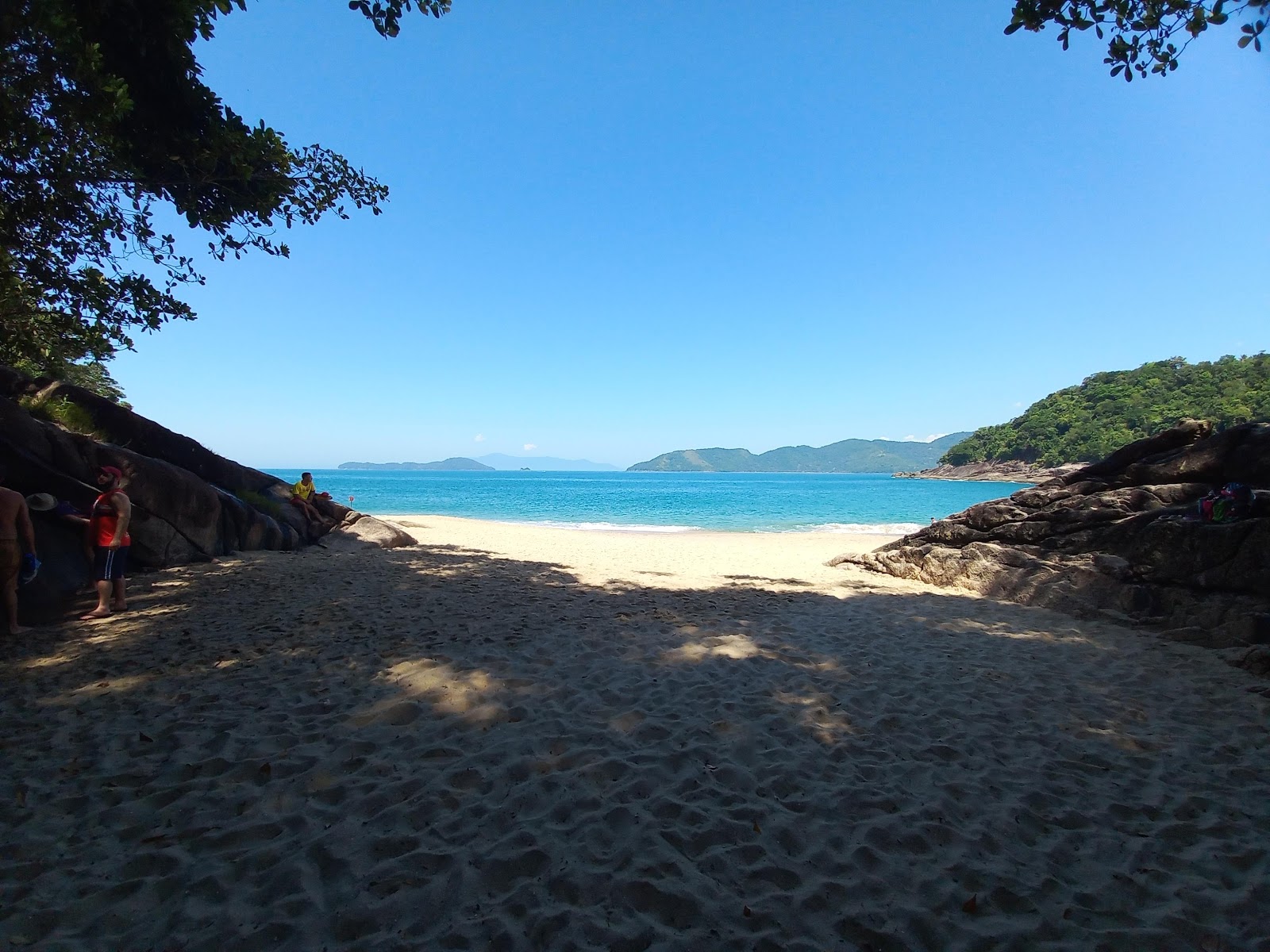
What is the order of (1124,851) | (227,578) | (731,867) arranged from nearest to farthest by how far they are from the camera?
(731,867), (1124,851), (227,578)

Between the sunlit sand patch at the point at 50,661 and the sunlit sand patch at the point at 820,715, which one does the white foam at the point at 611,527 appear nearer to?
the sunlit sand patch at the point at 50,661

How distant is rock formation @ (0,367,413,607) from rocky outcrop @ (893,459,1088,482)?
110 m

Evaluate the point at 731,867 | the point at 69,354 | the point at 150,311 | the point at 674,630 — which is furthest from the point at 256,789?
the point at 69,354

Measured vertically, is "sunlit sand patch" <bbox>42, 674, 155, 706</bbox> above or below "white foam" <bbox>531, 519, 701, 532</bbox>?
above

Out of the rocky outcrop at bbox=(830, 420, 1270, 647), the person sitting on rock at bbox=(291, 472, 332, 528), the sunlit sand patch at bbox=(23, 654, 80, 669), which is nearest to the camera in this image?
the sunlit sand patch at bbox=(23, 654, 80, 669)

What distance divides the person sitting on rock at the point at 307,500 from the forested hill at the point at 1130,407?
9783 centimetres

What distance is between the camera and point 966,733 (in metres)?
4.66

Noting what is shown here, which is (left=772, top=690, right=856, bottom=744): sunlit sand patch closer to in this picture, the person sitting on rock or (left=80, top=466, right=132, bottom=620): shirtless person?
(left=80, top=466, right=132, bottom=620): shirtless person

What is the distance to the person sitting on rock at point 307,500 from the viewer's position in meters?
15.9

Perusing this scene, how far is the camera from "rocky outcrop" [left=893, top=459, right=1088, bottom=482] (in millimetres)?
102688

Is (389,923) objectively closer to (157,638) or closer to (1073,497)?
(157,638)

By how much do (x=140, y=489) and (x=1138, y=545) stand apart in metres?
17.7

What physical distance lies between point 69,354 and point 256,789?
11.0 m

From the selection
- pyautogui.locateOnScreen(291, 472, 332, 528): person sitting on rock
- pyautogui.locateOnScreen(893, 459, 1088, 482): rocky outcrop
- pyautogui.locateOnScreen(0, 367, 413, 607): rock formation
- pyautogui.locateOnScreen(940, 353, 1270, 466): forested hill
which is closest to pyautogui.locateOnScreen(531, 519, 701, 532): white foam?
pyautogui.locateOnScreen(291, 472, 332, 528): person sitting on rock
